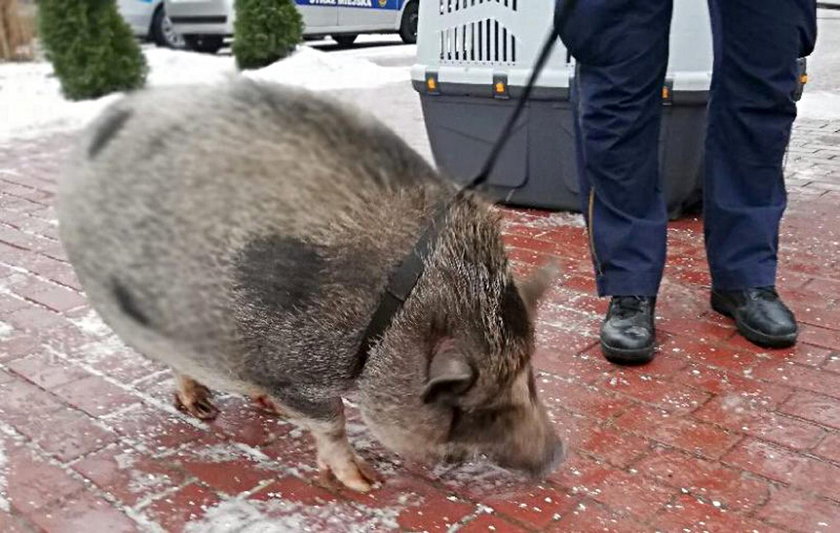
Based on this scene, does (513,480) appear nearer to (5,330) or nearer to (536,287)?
(536,287)

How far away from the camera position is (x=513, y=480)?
2.53m

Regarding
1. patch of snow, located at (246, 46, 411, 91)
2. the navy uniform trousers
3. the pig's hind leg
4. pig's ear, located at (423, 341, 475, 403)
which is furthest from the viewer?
patch of snow, located at (246, 46, 411, 91)

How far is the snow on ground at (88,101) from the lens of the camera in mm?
8836

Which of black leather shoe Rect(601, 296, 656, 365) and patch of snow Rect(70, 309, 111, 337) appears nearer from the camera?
black leather shoe Rect(601, 296, 656, 365)

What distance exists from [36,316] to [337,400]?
2.00 meters

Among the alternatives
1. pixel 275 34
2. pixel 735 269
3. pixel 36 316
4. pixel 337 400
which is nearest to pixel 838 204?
pixel 735 269

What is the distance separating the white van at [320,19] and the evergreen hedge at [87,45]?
395 centimetres

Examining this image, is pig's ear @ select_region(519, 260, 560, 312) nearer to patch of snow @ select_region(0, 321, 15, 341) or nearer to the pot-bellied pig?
the pot-bellied pig

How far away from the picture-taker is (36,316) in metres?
3.82

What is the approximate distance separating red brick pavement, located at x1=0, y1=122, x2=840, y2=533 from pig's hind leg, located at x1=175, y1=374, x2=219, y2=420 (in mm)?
44

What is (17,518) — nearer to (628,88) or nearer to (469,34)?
(628,88)

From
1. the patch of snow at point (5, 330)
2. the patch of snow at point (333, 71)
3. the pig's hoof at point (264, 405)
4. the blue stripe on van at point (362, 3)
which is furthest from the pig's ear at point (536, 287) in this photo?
the blue stripe on van at point (362, 3)

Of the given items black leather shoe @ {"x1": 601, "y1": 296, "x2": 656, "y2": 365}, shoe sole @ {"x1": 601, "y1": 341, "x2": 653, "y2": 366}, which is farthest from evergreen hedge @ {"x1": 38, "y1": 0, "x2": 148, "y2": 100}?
shoe sole @ {"x1": 601, "y1": 341, "x2": 653, "y2": 366}

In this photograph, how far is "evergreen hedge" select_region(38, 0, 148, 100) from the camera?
32.9 feet
